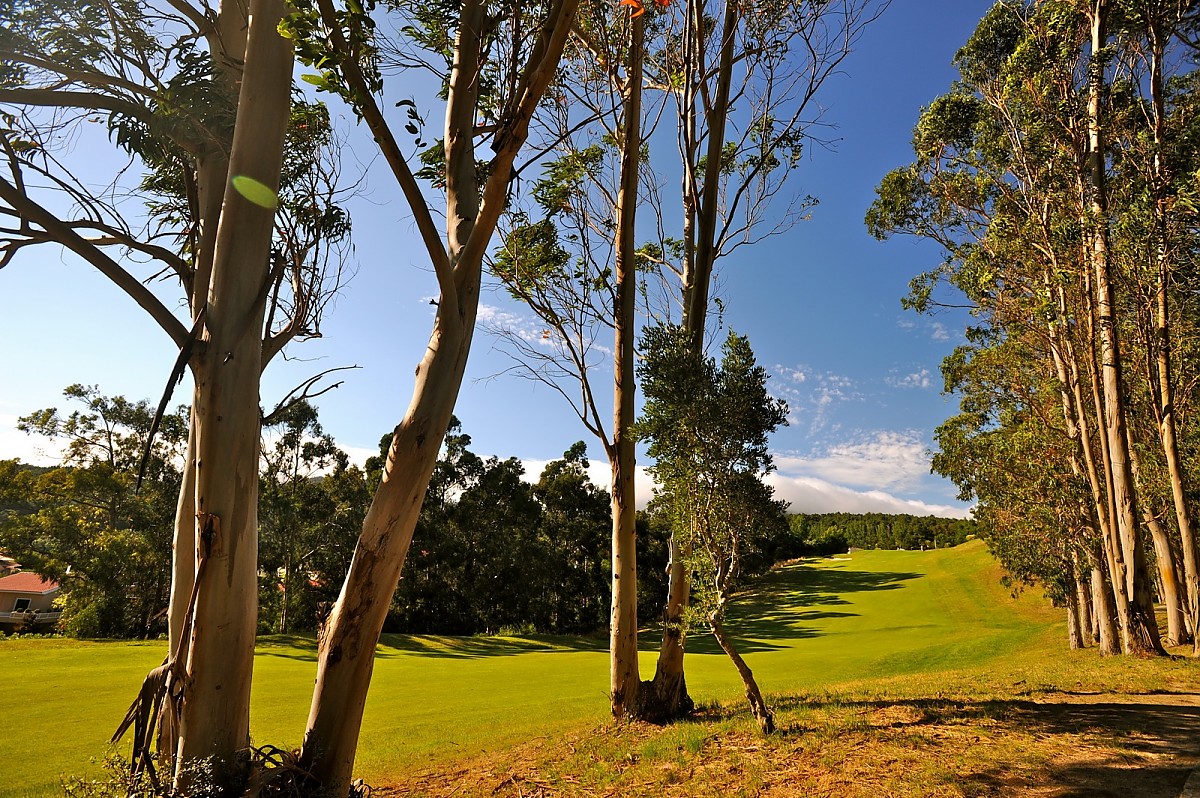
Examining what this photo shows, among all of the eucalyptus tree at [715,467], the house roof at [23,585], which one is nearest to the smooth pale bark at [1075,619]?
the eucalyptus tree at [715,467]

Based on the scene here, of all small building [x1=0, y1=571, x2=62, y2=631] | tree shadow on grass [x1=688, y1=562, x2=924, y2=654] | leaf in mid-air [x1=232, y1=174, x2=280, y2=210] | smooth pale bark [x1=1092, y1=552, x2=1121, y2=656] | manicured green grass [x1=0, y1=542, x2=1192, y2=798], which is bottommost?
small building [x1=0, y1=571, x2=62, y2=631]

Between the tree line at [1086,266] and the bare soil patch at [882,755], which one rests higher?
the tree line at [1086,266]

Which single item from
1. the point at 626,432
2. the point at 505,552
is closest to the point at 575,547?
the point at 505,552

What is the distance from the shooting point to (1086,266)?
12.6 metres

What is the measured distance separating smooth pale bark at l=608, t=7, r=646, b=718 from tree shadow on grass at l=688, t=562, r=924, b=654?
46.4ft

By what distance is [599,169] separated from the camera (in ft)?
32.6

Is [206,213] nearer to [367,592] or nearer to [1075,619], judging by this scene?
[367,592]

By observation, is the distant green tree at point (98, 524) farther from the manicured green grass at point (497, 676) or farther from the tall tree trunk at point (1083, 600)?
the tall tree trunk at point (1083, 600)

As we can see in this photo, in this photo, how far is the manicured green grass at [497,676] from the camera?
7.19 metres

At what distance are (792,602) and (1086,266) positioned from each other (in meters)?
30.1

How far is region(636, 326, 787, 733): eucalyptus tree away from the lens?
21.9ft

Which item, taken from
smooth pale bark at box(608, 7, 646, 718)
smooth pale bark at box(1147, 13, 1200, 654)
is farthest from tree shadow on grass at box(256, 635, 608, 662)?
smooth pale bark at box(1147, 13, 1200, 654)

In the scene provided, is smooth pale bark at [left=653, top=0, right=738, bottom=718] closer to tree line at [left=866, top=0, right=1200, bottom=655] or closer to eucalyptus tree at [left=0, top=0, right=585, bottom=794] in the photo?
eucalyptus tree at [left=0, top=0, right=585, bottom=794]

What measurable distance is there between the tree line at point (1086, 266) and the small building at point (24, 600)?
53.2m
